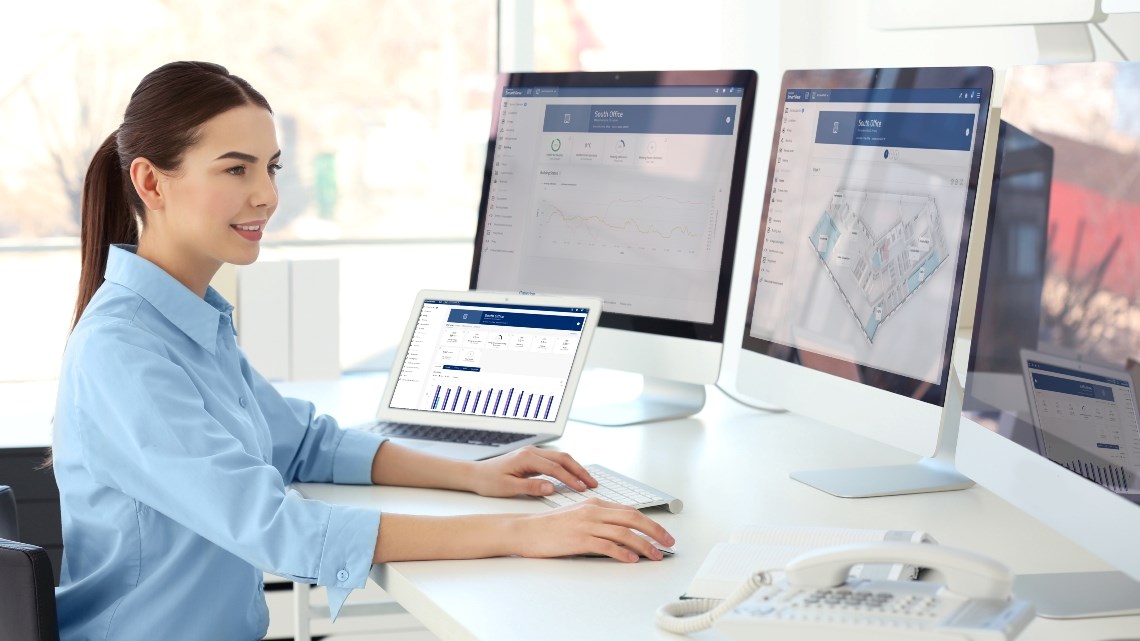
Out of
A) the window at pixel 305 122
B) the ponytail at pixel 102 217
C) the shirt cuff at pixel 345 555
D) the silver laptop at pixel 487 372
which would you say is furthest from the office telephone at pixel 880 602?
the window at pixel 305 122

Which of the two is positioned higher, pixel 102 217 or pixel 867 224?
pixel 867 224

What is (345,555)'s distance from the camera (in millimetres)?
A: 1139

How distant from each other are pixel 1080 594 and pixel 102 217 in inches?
43.6

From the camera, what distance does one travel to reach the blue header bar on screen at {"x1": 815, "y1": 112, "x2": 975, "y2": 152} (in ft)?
4.42

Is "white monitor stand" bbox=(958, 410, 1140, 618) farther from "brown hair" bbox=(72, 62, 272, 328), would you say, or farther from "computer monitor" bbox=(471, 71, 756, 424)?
"brown hair" bbox=(72, 62, 272, 328)

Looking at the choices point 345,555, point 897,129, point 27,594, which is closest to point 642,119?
point 897,129

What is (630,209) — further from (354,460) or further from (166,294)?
(166,294)

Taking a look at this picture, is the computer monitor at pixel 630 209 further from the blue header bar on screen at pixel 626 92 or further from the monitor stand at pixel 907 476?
the monitor stand at pixel 907 476

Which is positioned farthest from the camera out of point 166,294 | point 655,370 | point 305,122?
point 305,122

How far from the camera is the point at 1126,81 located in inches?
36.8

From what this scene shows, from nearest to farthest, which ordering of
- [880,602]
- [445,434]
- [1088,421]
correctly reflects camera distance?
[880,602], [1088,421], [445,434]

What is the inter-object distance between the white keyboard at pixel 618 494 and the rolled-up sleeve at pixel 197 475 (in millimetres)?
257

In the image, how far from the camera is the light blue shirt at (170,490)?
3.73 feet

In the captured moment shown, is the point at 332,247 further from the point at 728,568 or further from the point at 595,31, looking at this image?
the point at 728,568
